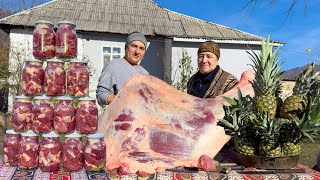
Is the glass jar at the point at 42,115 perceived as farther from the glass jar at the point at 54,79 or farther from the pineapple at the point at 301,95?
the pineapple at the point at 301,95

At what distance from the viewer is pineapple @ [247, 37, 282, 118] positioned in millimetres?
2314

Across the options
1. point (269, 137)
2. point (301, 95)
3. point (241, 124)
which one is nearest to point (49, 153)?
point (241, 124)

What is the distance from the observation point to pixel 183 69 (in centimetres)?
1345

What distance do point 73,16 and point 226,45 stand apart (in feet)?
19.5

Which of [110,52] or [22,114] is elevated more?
[110,52]

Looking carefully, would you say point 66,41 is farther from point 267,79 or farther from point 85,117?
point 267,79

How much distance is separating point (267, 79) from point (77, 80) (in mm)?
1166

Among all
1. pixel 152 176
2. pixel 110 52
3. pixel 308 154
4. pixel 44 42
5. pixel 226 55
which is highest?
pixel 110 52

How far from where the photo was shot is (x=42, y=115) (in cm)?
227

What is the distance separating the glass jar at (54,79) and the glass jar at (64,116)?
0.06m

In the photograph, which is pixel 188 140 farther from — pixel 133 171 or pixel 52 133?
pixel 52 133

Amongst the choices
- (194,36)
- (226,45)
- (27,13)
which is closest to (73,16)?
(27,13)

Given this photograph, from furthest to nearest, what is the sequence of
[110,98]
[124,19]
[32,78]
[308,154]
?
[124,19] < [308,154] < [110,98] < [32,78]

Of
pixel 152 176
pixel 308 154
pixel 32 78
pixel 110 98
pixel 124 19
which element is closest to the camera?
pixel 152 176
